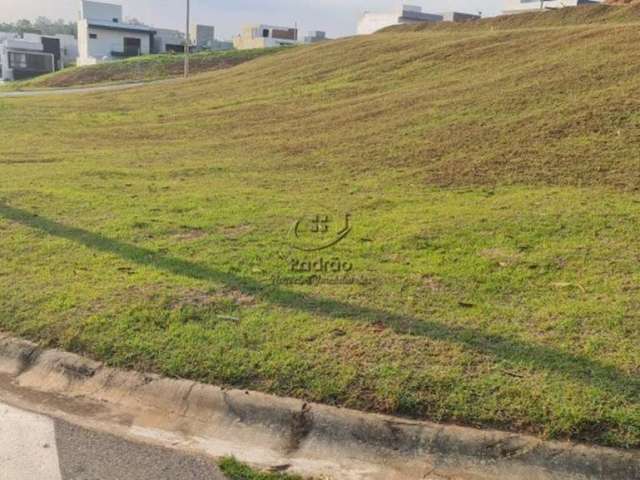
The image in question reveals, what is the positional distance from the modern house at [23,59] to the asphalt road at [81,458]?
6058cm

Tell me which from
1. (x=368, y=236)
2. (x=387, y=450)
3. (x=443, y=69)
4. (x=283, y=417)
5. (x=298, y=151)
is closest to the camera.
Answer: (x=387, y=450)

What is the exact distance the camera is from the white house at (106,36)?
196ft

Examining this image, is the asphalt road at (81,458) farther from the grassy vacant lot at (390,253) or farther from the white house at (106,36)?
the white house at (106,36)

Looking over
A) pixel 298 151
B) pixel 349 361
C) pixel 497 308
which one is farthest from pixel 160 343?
pixel 298 151

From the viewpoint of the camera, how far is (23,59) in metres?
59.0

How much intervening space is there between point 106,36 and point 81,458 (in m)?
63.9

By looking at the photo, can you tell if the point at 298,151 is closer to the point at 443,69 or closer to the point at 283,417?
the point at 443,69

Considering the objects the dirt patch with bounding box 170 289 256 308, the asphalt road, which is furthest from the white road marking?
the dirt patch with bounding box 170 289 256 308

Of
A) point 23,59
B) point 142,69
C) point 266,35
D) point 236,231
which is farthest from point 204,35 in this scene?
point 236,231

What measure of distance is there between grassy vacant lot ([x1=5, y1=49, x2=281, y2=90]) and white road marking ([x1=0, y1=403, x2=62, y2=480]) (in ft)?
99.3

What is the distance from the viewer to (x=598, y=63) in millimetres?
10016

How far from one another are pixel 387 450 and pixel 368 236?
2745 mm

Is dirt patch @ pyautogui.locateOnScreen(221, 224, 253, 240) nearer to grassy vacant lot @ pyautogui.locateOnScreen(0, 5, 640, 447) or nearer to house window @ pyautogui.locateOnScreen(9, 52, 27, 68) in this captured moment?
grassy vacant lot @ pyautogui.locateOnScreen(0, 5, 640, 447)

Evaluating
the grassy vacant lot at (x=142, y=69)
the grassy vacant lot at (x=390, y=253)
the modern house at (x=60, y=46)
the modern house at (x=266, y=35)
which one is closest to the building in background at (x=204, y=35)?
the modern house at (x=266, y=35)
